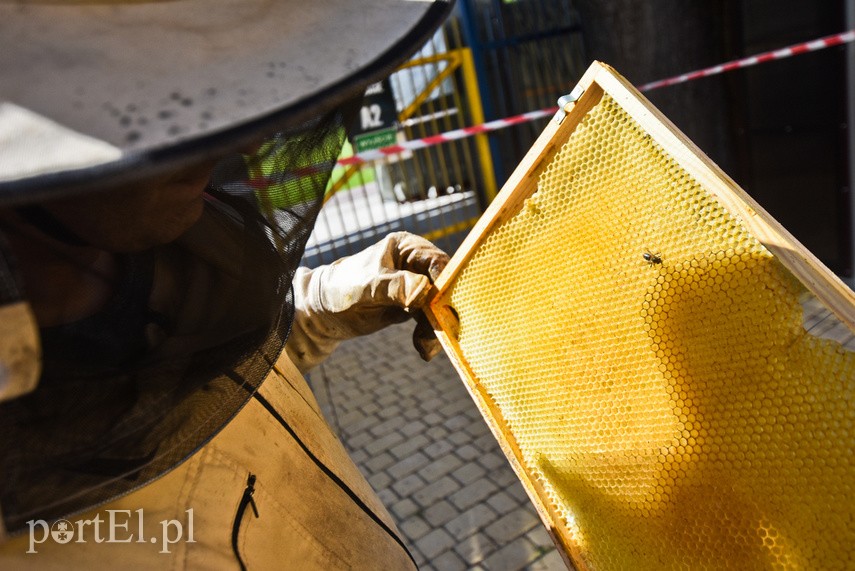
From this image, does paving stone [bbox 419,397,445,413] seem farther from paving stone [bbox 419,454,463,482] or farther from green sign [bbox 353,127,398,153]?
green sign [bbox 353,127,398,153]

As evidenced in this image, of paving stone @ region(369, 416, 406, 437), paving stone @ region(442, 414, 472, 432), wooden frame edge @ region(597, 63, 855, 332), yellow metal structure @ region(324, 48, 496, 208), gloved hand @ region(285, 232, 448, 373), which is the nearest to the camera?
wooden frame edge @ region(597, 63, 855, 332)

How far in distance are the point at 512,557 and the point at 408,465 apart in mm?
1098

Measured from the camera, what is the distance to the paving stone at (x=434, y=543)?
11.2 ft

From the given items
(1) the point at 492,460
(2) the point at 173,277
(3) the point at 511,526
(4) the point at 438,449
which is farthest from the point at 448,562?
(2) the point at 173,277

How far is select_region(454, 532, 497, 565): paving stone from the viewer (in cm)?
331

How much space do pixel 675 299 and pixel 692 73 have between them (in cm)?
409

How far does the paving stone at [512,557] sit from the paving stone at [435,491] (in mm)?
586

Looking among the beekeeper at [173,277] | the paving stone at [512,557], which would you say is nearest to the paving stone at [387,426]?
the paving stone at [512,557]

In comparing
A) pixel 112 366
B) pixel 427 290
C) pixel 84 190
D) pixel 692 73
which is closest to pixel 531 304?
pixel 427 290

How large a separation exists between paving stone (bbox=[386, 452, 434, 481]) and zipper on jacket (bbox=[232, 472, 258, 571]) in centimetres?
293

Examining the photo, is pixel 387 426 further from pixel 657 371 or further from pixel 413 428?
pixel 657 371

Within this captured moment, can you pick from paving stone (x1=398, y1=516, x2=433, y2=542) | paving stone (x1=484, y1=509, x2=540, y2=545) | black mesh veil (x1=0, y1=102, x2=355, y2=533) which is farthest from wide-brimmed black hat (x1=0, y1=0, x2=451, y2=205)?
paving stone (x1=398, y1=516, x2=433, y2=542)

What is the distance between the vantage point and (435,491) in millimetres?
3867

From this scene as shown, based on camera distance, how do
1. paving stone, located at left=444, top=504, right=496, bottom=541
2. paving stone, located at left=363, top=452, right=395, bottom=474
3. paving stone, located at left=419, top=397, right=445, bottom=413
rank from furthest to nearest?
paving stone, located at left=419, top=397, right=445, bottom=413, paving stone, located at left=363, top=452, right=395, bottom=474, paving stone, located at left=444, top=504, right=496, bottom=541
